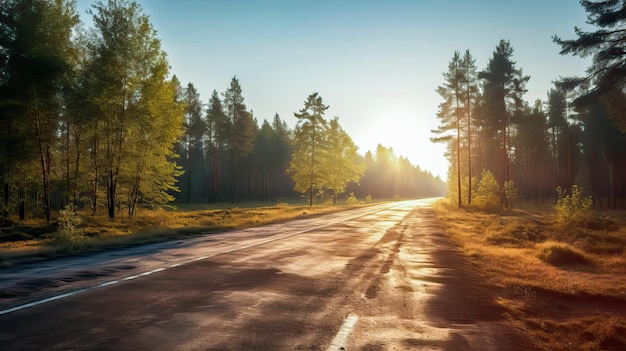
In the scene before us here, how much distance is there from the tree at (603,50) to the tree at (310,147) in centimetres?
3287

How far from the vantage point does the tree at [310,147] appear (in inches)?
1868

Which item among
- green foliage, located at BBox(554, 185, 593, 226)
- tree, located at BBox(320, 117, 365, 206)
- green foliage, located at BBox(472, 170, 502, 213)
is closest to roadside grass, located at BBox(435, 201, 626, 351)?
green foliage, located at BBox(554, 185, 593, 226)

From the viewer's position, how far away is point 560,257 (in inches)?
443

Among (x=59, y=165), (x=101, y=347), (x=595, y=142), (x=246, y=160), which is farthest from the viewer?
(x=246, y=160)

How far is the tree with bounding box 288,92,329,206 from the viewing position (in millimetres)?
47438

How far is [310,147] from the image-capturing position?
48125mm

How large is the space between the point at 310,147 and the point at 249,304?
140ft

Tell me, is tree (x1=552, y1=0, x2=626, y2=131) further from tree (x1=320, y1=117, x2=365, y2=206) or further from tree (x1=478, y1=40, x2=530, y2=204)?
tree (x1=320, y1=117, x2=365, y2=206)

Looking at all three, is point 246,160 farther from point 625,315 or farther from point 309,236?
point 625,315

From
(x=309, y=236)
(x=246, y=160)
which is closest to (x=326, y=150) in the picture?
(x=246, y=160)

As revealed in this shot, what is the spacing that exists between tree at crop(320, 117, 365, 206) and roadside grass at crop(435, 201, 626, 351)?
3469 cm

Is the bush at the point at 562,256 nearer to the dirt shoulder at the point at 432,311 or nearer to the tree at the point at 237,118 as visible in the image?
the dirt shoulder at the point at 432,311

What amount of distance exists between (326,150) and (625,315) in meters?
43.9

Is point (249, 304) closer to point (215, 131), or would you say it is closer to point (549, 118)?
point (215, 131)
